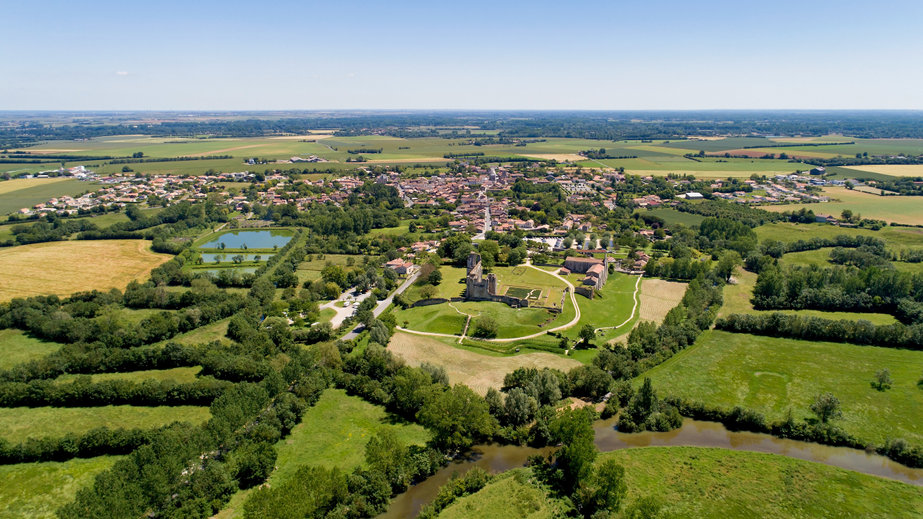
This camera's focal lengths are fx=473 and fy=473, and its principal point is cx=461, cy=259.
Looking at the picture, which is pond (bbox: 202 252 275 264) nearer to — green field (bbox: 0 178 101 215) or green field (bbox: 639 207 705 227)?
green field (bbox: 0 178 101 215)

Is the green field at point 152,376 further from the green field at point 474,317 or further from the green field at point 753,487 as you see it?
the green field at point 753,487

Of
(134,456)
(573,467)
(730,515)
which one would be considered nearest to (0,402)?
(134,456)

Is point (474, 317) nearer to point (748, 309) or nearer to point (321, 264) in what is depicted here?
point (321, 264)

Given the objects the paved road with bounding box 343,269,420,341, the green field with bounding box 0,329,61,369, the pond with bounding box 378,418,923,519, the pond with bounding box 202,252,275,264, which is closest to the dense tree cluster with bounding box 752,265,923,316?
the pond with bounding box 378,418,923,519

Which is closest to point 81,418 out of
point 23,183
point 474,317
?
point 474,317

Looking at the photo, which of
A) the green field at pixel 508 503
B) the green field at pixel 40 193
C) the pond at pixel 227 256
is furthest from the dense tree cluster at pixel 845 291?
the green field at pixel 40 193
